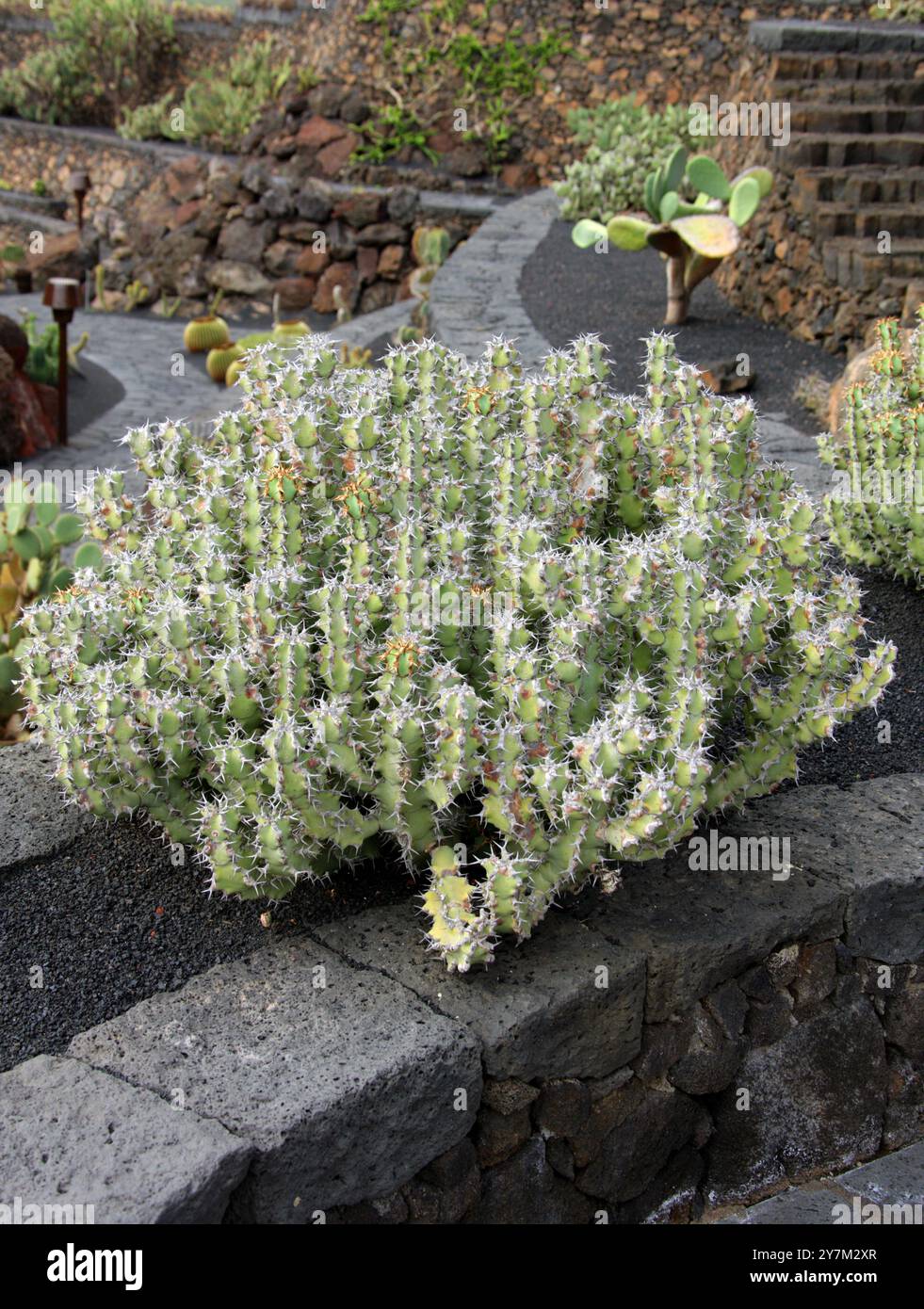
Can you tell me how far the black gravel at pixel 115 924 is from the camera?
9.02 ft

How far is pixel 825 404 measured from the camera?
6598mm

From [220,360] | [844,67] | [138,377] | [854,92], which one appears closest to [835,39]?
[844,67]

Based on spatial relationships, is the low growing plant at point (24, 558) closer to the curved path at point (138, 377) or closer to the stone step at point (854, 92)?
the curved path at point (138, 377)

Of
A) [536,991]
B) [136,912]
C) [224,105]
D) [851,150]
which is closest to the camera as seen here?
[536,991]

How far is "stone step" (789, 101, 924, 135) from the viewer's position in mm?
8891

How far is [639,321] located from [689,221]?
32.5 inches

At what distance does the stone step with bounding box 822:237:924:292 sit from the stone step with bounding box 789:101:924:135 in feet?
4.39

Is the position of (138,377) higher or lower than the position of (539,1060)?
lower

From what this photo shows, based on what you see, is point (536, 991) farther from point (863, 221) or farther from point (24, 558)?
point (863, 221)

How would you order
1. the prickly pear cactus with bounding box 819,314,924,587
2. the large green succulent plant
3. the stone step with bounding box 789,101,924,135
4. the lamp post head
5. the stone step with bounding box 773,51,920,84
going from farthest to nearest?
the stone step with bounding box 773,51,920,84 → the lamp post head → the stone step with bounding box 789,101,924,135 → the large green succulent plant → the prickly pear cactus with bounding box 819,314,924,587

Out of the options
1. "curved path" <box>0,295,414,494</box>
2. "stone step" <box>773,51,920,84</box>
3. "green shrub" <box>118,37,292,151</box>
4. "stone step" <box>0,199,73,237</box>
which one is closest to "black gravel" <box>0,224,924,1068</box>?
"curved path" <box>0,295,414,494</box>

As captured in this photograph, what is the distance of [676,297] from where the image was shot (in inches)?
332

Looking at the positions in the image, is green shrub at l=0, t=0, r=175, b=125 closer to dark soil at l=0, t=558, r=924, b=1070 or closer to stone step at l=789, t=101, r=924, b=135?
stone step at l=789, t=101, r=924, b=135
